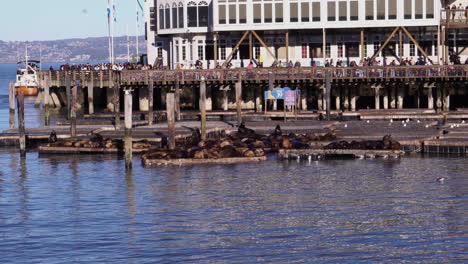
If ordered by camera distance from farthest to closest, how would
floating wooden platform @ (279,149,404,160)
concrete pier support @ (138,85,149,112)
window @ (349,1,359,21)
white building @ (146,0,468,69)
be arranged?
concrete pier support @ (138,85,149,112), window @ (349,1,359,21), white building @ (146,0,468,69), floating wooden platform @ (279,149,404,160)

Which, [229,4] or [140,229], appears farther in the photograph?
[229,4]

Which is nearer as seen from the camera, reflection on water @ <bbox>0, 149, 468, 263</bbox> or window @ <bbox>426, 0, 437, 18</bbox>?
reflection on water @ <bbox>0, 149, 468, 263</bbox>

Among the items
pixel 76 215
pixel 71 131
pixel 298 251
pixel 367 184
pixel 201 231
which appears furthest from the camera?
pixel 71 131

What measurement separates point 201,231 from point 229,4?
53.1 m

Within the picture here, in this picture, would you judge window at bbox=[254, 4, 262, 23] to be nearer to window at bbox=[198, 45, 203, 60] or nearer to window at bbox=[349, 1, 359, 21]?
window at bbox=[198, 45, 203, 60]

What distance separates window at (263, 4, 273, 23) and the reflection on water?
1396 inches

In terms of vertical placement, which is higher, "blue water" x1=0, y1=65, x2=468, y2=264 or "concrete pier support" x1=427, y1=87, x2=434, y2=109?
"concrete pier support" x1=427, y1=87, x2=434, y2=109

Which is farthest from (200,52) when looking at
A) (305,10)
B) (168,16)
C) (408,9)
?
(408,9)

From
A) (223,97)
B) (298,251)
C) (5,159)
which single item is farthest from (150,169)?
(223,97)

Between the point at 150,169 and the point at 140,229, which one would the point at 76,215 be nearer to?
the point at 140,229

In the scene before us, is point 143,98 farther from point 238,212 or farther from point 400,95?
point 238,212

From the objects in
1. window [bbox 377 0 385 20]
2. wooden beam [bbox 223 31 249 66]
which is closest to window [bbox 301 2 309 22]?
wooden beam [bbox 223 31 249 66]

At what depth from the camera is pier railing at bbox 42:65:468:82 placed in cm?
7688

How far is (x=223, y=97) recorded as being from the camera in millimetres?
84375
